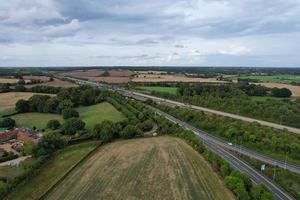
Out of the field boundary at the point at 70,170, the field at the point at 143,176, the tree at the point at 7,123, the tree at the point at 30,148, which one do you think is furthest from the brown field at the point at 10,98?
the field at the point at 143,176

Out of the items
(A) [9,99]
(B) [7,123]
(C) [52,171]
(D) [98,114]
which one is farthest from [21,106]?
(C) [52,171]

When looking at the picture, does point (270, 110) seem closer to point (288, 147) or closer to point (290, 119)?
point (290, 119)

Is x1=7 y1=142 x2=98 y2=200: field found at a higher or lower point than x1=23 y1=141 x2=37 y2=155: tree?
lower

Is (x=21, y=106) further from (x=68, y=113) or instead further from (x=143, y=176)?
(x=143, y=176)

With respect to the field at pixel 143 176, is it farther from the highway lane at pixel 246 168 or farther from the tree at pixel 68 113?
the tree at pixel 68 113

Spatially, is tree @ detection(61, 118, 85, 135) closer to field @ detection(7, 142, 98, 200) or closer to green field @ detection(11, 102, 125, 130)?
green field @ detection(11, 102, 125, 130)

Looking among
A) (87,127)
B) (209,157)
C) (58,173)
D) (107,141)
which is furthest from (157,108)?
(58,173)

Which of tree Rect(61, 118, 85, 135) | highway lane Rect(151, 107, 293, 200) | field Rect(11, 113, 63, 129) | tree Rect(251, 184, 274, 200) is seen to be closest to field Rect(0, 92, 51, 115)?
field Rect(11, 113, 63, 129)
